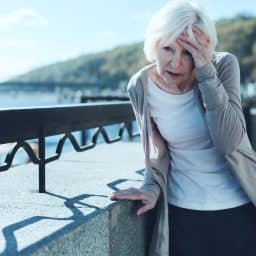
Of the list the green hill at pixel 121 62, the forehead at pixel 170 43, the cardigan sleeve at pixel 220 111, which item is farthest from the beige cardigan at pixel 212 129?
the green hill at pixel 121 62

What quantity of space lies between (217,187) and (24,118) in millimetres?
856

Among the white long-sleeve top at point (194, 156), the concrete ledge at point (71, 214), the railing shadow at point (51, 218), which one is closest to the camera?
the railing shadow at point (51, 218)

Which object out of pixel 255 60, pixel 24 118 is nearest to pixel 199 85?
pixel 24 118

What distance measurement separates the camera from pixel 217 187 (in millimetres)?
2420

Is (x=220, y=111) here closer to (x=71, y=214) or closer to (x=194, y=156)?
(x=194, y=156)

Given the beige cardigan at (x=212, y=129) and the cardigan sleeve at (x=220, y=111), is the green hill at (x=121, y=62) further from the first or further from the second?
the cardigan sleeve at (x=220, y=111)

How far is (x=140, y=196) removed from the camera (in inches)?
97.2

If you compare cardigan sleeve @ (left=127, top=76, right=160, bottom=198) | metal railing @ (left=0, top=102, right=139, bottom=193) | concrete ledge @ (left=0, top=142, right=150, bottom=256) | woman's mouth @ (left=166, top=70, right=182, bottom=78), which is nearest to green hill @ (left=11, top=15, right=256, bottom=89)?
concrete ledge @ (left=0, top=142, right=150, bottom=256)

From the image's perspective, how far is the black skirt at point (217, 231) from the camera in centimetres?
242

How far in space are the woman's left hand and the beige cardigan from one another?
0.03 m

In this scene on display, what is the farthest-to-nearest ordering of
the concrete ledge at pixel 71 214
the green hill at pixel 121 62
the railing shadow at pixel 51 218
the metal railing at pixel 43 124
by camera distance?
the green hill at pixel 121 62
the metal railing at pixel 43 124
the concrete ledge at pixel 71 214
the railing shadow at pixel 51 218

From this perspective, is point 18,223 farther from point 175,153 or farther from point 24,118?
point 175,153

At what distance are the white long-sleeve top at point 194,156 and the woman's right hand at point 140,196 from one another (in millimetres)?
123

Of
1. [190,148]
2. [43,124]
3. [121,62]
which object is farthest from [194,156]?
[121,62]
